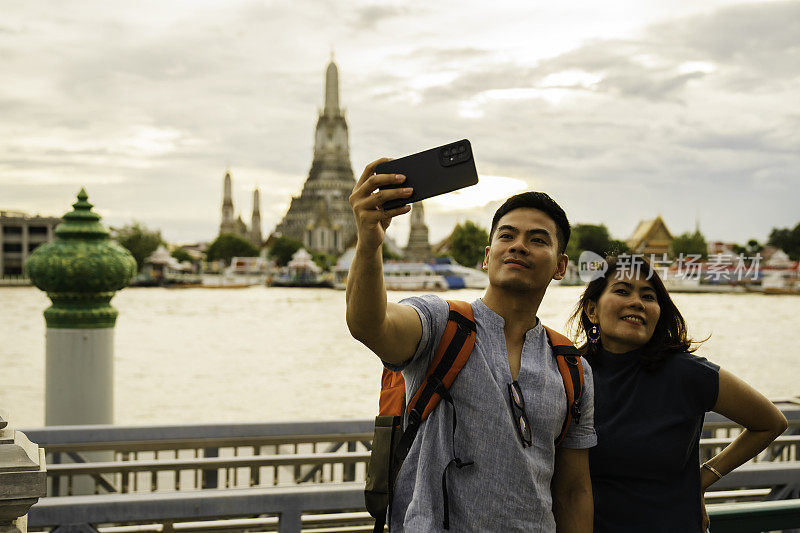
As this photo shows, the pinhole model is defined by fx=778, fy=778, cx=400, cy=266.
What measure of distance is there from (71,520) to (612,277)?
1.68 m

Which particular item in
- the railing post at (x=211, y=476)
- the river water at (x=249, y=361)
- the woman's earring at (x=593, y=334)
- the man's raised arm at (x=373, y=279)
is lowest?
the river water at (x=249, y=361)

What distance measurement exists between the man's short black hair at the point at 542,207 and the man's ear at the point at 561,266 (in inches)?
0.6

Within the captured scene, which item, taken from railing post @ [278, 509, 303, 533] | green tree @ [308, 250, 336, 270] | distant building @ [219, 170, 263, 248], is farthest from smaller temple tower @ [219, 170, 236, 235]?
railing post @ [278, 509, 303, 533]

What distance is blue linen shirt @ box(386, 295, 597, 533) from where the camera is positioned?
145cm

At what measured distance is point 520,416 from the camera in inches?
58.3

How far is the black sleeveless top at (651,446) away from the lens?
1.89m

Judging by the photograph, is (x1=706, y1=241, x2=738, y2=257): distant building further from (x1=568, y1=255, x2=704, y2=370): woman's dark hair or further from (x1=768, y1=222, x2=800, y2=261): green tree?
(x1=768, y1=222, x2=800, y2=261): green tree

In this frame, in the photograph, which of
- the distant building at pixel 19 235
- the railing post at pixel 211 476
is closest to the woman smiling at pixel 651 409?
the railing post at pixel 211 476

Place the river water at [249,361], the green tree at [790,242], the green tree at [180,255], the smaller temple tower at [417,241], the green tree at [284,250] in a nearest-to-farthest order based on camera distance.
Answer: the green tree at [790,242]
the river water at [249,361]
the green tree at [284,250]
the smaller temple tower at [417,241]
the green tree at [180,255]

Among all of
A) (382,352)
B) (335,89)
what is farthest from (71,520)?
(335,89)

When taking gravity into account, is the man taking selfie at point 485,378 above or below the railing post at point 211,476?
above

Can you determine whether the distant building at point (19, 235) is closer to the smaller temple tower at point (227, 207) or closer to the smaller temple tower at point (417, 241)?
the smaller temple tower at point (417, 241)

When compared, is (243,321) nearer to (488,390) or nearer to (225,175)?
(488,390)

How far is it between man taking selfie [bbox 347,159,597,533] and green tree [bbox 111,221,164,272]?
3364 inches
